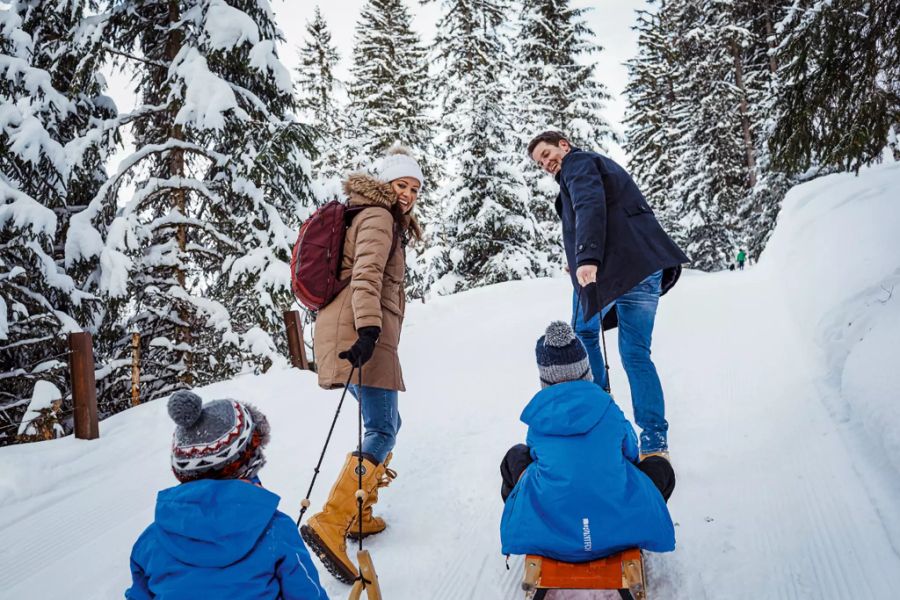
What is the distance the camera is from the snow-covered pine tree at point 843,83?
15.2 feet

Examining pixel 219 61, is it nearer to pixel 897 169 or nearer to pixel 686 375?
pixel 686 375

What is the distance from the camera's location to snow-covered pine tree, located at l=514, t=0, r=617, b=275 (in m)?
18.5

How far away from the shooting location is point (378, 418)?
266 cm

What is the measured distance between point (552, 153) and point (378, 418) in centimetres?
200

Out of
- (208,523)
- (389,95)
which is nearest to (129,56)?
(208,523)

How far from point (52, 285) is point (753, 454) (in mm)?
8479

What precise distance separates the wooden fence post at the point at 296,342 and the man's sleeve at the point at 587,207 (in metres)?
5.38

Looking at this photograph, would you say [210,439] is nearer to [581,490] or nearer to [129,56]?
[581,490]

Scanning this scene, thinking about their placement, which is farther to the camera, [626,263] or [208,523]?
[626,263]

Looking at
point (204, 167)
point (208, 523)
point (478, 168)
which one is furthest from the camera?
point (478, 168)

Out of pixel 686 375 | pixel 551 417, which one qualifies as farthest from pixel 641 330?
pixel 686 375

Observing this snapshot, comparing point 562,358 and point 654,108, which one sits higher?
point 654,108

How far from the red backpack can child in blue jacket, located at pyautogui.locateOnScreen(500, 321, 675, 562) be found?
3.95 ft

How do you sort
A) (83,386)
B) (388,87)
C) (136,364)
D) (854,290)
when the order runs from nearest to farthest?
(854,290) → (83,386) → (136,364) → (388,87)
